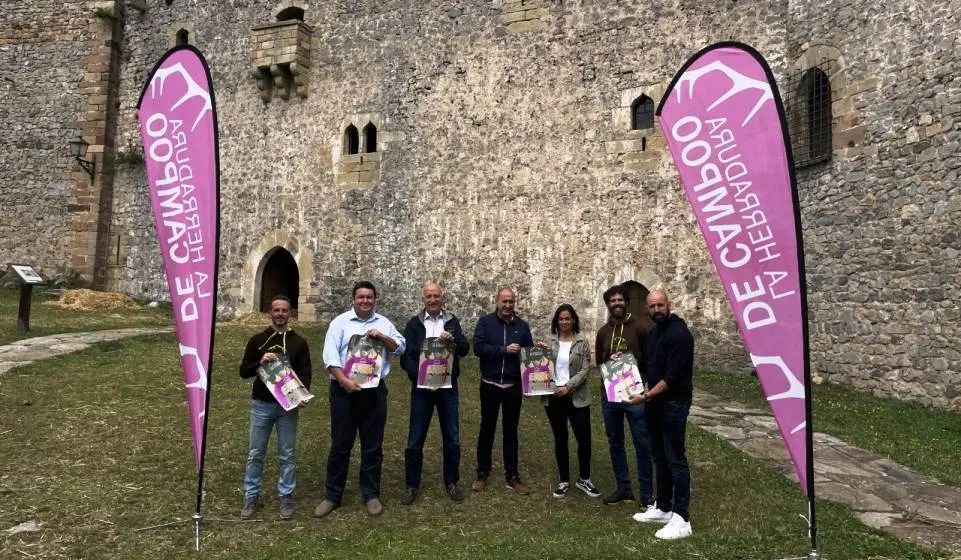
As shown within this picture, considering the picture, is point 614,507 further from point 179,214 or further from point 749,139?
point 179,214

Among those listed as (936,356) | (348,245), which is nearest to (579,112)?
(348,245)

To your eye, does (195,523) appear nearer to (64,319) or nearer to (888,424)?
(888,424)

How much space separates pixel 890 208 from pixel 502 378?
21.7 feet

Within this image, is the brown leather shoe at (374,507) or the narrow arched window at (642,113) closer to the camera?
the brown leather shoe at (374,507)

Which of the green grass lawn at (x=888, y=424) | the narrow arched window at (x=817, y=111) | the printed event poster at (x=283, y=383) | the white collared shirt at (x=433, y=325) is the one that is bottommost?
the green grass lawn at (x=888, y=424)

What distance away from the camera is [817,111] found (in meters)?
10.1

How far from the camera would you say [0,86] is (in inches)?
680

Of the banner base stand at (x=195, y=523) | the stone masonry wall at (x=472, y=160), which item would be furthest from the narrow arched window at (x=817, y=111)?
the banner base stand at (x=195, y=523)

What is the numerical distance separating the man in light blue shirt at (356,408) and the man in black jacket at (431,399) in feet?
0.70

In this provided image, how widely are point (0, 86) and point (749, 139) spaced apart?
772 inches

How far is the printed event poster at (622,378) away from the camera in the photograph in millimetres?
4652

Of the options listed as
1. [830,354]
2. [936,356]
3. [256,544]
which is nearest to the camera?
[256,544]

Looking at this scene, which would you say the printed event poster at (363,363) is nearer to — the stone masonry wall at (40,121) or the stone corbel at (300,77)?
the stone corbel at (300,77)

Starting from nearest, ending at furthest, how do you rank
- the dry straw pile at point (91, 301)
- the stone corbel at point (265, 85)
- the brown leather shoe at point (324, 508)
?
the brown leather shoe at point (324, 508), the dry straw pile at point (91, 301), the stone corbel at point (265, 85)
